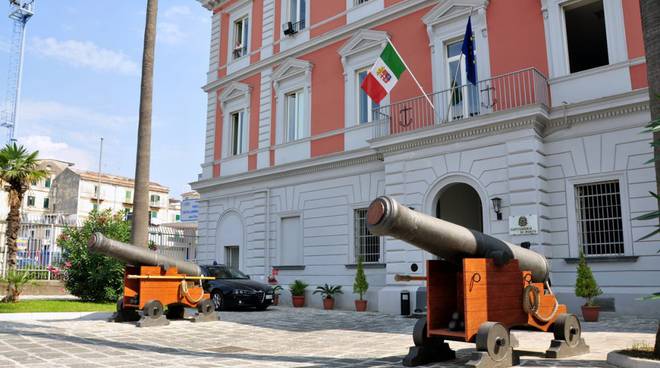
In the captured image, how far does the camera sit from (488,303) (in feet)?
20.5

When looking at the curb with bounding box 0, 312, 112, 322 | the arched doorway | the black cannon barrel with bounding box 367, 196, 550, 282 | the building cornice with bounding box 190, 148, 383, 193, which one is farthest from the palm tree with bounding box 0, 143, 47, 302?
the black cannon barrel with bounding box 367, 196, 550, 282

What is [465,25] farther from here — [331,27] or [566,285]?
[566,285]

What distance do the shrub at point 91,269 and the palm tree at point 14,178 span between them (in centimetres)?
132

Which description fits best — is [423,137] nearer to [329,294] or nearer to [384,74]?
[384,74]

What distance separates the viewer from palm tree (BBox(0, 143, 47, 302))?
1648cm

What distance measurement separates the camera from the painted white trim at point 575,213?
39.3 feet

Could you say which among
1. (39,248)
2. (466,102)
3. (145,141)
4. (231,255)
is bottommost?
(231,255)

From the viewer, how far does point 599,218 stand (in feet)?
41.3

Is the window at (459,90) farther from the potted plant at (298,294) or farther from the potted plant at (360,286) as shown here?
the potted plant at (298,294)

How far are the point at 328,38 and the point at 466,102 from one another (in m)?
5.91

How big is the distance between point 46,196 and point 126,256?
64.1 m

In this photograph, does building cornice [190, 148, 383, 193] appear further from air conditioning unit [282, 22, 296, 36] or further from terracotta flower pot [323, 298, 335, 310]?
air conditioning unit [282, 22, 296, 36]

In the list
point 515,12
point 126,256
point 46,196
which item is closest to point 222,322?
point 126,256

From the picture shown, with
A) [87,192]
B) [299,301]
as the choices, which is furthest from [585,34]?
[87,192]
